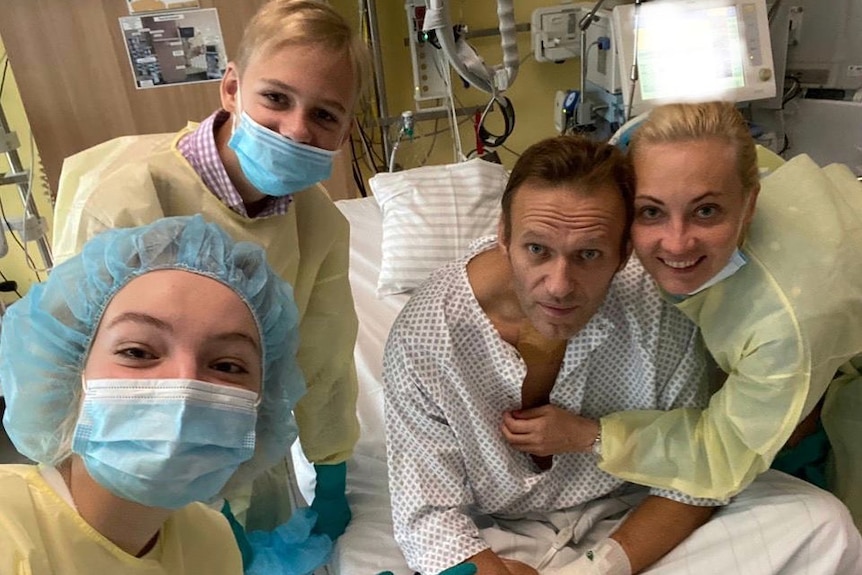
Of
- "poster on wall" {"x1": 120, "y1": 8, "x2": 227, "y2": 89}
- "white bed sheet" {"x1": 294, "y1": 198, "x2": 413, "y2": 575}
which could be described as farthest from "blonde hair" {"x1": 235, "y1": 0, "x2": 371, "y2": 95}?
"poster on wall" {"x1": 120, "y1": 8, "x2": 227, "y2": 89}

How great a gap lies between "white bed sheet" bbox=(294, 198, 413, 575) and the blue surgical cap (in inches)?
25.4

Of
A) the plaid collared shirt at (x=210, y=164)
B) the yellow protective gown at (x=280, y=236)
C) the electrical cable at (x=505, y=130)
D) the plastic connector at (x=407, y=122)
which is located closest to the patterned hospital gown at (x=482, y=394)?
the yellow protective gown at (x=280, y=236)

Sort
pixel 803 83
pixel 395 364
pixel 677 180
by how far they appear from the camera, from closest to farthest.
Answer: pixel 677 180, pixel 395 364, pixel 803 83

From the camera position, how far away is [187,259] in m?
0.86

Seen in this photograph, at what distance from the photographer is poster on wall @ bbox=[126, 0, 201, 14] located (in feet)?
7.52

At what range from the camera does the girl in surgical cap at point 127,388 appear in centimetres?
79

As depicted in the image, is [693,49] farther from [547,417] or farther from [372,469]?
[372,469]

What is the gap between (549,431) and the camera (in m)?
1.28

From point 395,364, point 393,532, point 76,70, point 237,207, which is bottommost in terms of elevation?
point 393,532

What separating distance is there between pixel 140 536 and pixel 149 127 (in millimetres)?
1895

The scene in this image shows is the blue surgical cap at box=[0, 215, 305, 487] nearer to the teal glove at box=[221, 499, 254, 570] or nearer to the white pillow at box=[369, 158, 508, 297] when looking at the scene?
the teal glove at box=[221, 499, 254, 570]

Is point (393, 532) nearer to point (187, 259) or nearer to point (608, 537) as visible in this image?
point (608, 537)

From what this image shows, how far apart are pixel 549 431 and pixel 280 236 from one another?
61 centimetres

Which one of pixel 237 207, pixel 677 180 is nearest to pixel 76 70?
pixel 237 207
